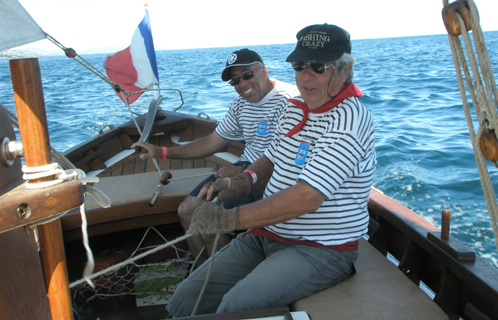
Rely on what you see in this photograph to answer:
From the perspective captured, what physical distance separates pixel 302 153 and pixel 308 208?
0.93 feet

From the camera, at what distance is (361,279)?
1.65 m

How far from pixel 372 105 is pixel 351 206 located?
8.06 m

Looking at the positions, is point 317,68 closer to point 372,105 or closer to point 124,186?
point 124,186

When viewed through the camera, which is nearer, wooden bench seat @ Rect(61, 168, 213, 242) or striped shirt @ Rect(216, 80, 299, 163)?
wooden bench seat @ Rect(61, 168, 213, 242)

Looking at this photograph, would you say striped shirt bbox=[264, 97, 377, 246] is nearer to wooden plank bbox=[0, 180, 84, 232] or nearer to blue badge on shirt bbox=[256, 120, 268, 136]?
blue badge on shirt bbox=[256, 120, 268, 136]

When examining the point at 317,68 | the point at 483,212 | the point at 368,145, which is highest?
the point at 317,68

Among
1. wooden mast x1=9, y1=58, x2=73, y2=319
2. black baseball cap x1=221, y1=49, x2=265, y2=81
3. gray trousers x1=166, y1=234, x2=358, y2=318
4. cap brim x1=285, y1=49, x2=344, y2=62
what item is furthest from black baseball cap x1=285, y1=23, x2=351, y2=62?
wooden mast x1=9, y1=58, x2=73, y2=319

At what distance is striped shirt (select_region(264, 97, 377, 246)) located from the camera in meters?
1.46

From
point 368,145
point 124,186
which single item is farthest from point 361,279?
point 124,186

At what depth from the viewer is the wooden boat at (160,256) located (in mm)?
796

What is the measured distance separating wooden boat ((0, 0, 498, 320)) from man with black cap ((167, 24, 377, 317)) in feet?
0.46

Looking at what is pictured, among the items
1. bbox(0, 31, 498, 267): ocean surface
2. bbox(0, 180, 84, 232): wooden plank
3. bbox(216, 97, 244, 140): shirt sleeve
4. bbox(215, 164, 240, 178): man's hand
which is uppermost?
bbox(0, 180, 84, 232): wooden plank

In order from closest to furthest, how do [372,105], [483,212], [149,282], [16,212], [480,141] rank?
[16,212] → [480,141] → [149,282] → [483,212] → [372,105]

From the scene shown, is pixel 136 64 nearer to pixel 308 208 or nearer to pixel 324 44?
pixel 324 44
